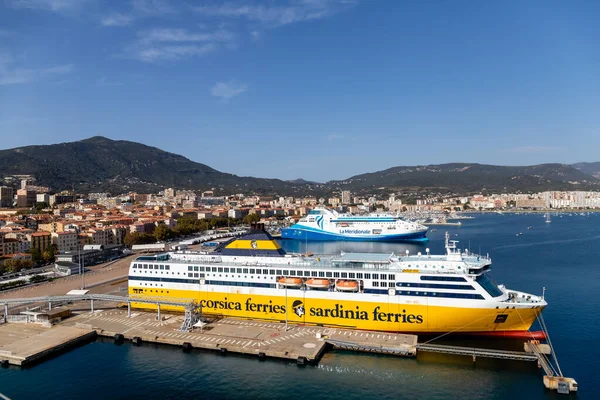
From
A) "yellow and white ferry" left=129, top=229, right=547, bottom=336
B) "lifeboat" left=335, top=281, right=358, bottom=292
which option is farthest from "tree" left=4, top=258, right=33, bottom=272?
"lifeboat" left=335, top=281, right=358, bottom=292

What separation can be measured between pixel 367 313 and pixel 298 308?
11.1ft

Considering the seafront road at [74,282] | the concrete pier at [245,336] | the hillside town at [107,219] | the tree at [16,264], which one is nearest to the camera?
the concrete pier at [245,336]

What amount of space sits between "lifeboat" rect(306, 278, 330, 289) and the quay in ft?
6.34

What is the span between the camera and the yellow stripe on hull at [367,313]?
19.2 metres

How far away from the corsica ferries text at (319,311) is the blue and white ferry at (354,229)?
4623 cm

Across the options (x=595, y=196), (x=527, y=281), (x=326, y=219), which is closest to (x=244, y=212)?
(x=326, y=219)

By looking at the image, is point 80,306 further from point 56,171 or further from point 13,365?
point 56,171

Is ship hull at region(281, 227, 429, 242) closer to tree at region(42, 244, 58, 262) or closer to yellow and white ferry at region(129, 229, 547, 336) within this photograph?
tree at region(42, 244, 58, 262)

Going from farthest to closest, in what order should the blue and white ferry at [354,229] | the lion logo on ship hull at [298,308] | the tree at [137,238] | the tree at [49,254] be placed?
the blue and white ferry at [354,229] → the tree at [137,238] → the tree at [49,254] → the lion logo on ship hull at [298,308]

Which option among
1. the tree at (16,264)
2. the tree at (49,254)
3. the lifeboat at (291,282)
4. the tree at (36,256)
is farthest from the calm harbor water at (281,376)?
the tree at (49,254)

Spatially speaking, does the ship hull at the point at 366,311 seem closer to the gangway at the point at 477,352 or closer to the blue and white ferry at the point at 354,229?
the gangway at the point at 477,352

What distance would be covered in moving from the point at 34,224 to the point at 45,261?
25479 millimetres

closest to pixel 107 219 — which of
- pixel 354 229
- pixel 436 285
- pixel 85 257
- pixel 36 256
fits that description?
pixel 36 256

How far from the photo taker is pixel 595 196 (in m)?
164
